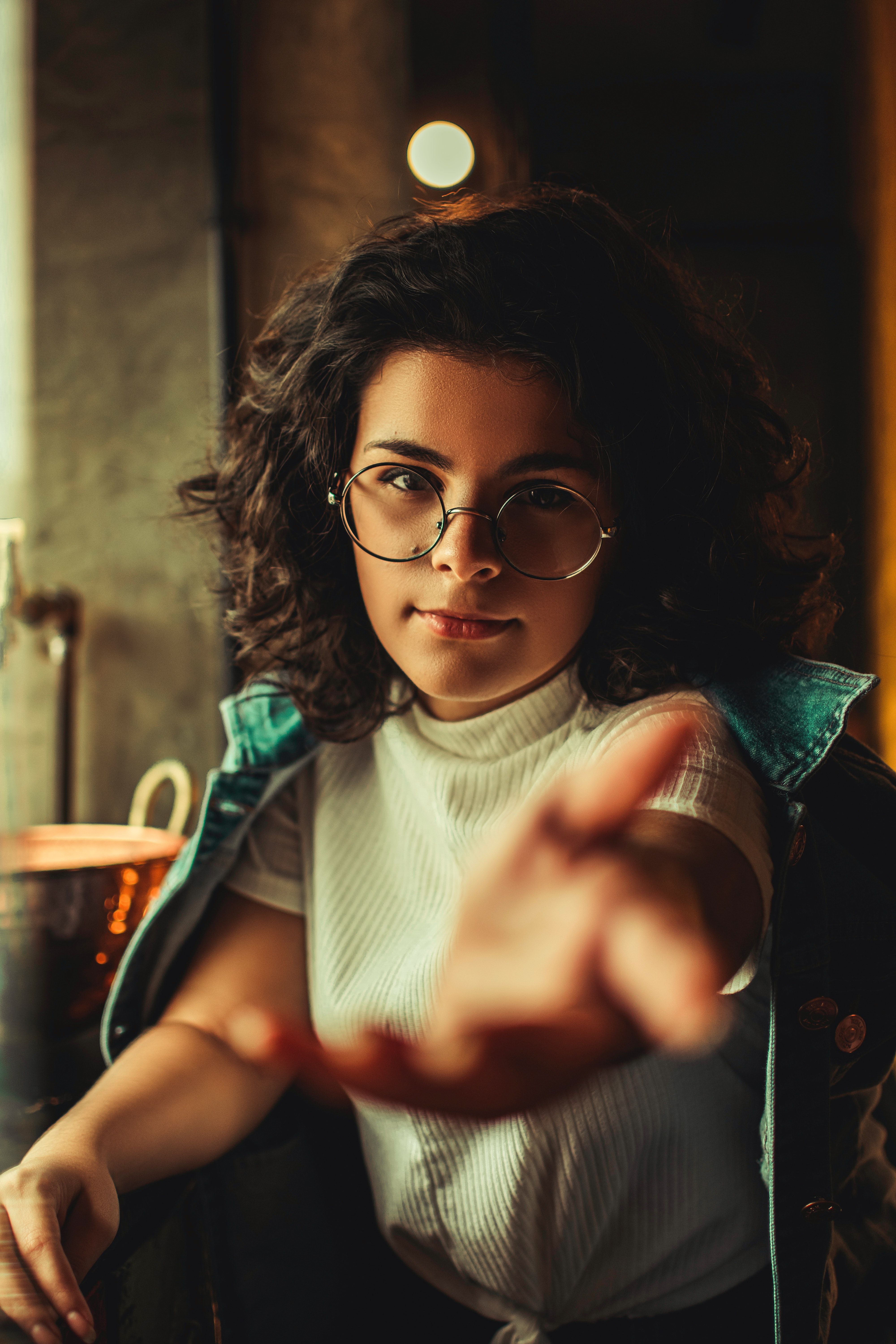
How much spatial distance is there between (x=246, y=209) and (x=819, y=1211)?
1885 mm

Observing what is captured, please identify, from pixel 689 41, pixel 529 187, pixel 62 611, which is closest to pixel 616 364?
pixel 529 187

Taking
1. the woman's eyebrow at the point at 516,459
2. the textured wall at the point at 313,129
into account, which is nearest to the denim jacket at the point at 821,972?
the woman's eyebrow at the point at 516,459

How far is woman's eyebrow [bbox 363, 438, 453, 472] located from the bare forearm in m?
0.60

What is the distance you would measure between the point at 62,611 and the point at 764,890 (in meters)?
1.54

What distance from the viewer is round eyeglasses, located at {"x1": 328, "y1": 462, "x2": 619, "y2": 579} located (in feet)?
2.28

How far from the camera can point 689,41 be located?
5.74 feet

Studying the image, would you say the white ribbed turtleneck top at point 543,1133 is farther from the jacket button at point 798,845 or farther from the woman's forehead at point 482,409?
the woman's forehead at point 482,409

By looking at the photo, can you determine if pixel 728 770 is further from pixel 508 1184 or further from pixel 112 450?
pixel 112 450

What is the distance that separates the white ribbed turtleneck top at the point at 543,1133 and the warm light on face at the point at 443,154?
1.27 meters

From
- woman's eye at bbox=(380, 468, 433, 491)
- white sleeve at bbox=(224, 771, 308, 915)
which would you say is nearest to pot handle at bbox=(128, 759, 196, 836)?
white sleeve at bbox=(224, 771, 308, 915)

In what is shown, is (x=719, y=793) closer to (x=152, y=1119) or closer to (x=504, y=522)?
(x=504, y=522)

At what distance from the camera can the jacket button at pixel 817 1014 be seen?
0.70 metres

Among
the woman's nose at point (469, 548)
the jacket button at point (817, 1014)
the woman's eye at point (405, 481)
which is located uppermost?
the woman's eye at point (405, 481)

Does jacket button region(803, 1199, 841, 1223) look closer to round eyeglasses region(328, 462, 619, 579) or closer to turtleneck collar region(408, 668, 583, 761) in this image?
turtleneck collar region(408, 668, 583, 761)
